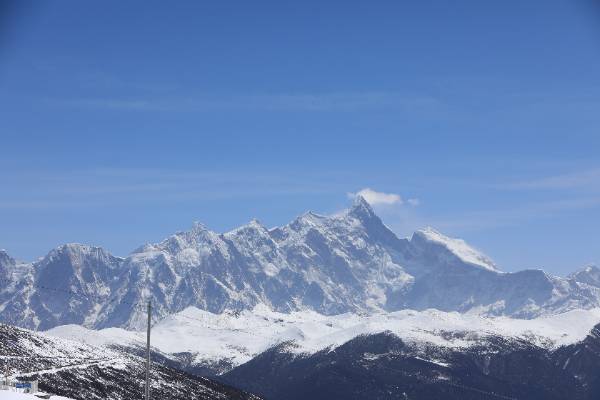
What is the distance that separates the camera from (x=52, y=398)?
164 metres

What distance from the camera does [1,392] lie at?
15562 cm

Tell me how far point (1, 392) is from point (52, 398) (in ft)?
33.7
